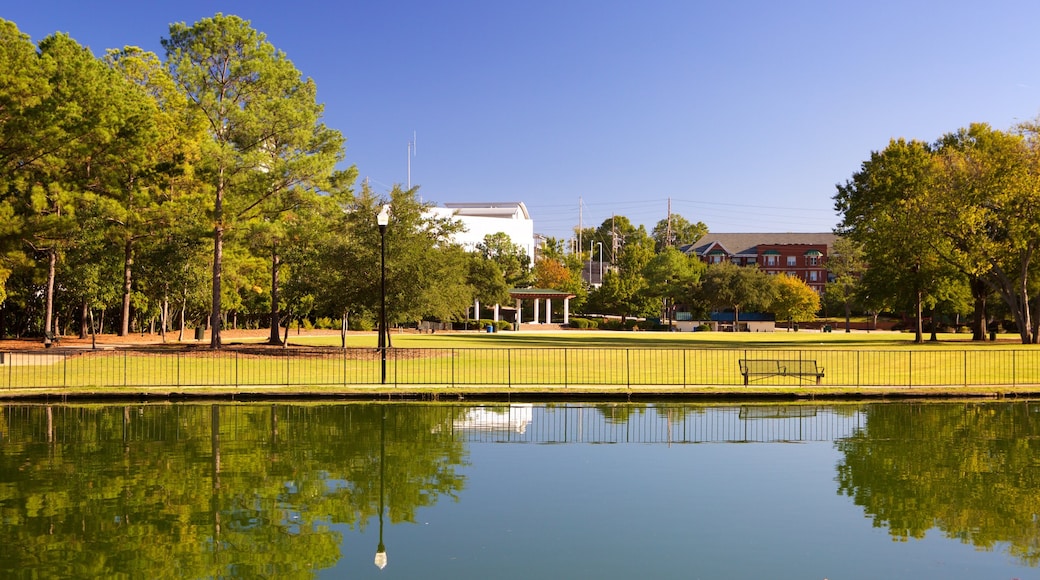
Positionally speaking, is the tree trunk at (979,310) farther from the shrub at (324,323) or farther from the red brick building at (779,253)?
the red brick building at (779,253)

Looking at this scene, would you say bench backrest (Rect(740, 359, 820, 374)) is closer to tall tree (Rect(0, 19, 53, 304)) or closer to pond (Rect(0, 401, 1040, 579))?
pond (Rect(0, 401, 1040, 579))

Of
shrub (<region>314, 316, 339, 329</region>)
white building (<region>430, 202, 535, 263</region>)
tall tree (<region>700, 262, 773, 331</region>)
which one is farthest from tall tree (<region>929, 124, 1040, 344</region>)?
white building (<region>430, 202, 535, 263</region>)

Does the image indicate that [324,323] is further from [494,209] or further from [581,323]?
[494,209]

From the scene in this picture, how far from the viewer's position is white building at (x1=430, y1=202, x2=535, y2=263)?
15000 centimetres

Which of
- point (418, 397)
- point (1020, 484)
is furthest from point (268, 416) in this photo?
point (1020, 484)

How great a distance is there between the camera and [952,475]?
14.7 meters

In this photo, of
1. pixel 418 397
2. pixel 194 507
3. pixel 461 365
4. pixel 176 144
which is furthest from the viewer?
pixel 176 144

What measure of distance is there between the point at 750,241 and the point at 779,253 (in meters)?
10.7

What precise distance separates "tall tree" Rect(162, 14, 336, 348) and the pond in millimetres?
22231

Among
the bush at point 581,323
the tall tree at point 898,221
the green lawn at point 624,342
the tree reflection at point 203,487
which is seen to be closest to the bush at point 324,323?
the green lawn at point 624,342

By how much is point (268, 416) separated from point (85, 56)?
3000 centimetres

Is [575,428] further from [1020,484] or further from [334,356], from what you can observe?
[334,356]

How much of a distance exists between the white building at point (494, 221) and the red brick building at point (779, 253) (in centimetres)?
2957

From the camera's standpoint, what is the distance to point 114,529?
10.9 meters
